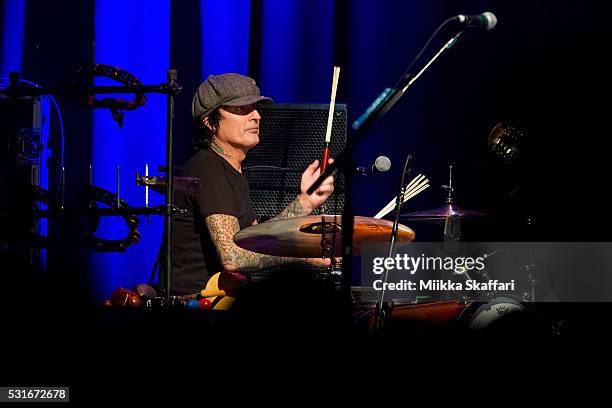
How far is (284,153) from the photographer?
420cm

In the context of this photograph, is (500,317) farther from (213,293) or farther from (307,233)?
(213,293)

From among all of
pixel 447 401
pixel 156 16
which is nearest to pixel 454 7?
pixel 156 16

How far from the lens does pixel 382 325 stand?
289cm

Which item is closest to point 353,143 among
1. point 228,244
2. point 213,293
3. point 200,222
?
point 213,293

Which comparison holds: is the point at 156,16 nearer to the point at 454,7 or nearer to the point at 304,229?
the point at 454,7

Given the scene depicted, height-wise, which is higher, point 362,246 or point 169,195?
point 169,195

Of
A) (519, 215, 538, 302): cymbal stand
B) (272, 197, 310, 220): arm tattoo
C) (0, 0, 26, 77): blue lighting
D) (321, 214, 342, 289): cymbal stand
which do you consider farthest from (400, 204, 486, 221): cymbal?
(0, 0, 26, 77): blue lighting

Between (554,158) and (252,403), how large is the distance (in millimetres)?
3059

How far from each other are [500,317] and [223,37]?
2232mm

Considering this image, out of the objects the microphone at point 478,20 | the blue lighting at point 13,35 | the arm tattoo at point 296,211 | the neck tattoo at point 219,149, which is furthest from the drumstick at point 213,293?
the blue lighting at point 13,35

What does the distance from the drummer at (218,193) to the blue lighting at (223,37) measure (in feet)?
1.75

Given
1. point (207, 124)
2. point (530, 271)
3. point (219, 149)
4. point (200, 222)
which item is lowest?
point (530, 271)

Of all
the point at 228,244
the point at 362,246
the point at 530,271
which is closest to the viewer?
the point at 362,246

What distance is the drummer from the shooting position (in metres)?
3.54
